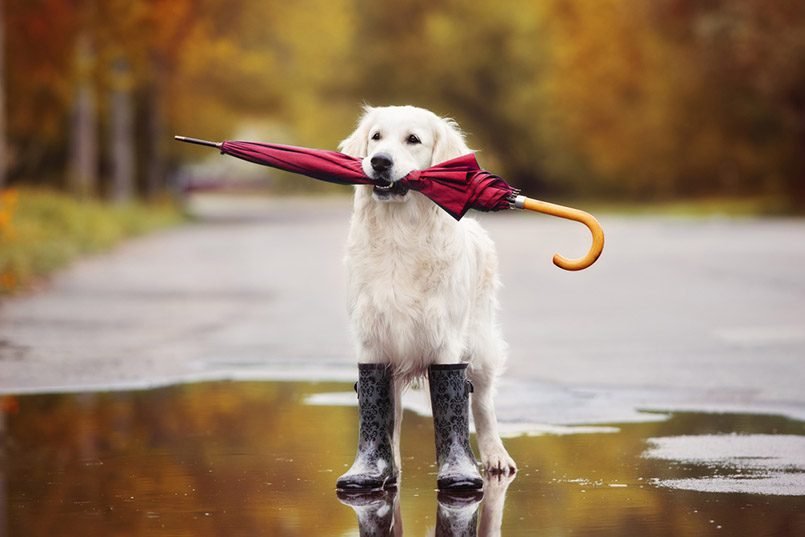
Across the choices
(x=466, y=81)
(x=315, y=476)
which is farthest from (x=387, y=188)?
(x=466, y=81)

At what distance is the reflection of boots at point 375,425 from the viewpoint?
7.53 metres

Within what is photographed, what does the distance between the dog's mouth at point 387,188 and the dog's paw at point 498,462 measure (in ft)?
4.43

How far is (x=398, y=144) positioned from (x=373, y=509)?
5.23 ft

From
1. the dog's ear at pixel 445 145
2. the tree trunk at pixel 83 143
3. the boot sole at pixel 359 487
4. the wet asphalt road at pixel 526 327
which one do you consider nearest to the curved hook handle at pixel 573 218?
the dog's ear at pixel 445 145

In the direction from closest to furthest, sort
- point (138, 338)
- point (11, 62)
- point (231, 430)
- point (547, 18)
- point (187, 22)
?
point (231, 430)
point (138, 338)
point (11, 62)
point (187, 22)
point (547, 18)

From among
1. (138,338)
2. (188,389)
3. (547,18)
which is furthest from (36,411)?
(547,18)

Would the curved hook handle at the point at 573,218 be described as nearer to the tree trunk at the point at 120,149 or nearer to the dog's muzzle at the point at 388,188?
the dog's muzzle at the point at 388,188

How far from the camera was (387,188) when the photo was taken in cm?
739

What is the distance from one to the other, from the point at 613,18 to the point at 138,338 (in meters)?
48.0

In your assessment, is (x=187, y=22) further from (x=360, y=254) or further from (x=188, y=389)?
(x=360, y=254)

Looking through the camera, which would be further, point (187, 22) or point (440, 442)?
point (187, 22)

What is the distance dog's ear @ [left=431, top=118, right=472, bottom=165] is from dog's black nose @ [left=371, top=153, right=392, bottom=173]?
1.20ft

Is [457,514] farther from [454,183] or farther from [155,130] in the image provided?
[155,130]

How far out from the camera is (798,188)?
52688 mm
